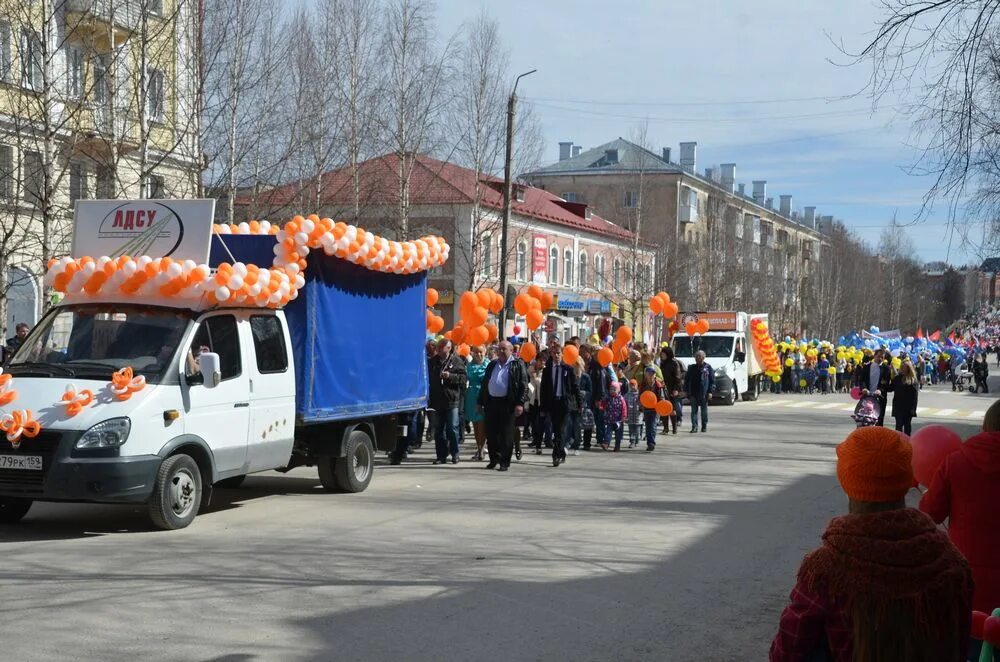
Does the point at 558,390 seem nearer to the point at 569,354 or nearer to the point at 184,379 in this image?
the point at 569,354

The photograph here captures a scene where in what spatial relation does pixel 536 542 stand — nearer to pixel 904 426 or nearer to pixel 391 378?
pixel 391 378

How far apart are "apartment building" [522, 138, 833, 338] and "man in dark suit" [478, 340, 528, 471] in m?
41.5

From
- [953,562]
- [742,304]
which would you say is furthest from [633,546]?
[742,304]

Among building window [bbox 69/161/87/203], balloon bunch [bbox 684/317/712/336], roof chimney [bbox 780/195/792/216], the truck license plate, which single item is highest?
roof chimney [bbox 780/195/792/216]

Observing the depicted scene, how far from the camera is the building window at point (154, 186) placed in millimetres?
20969

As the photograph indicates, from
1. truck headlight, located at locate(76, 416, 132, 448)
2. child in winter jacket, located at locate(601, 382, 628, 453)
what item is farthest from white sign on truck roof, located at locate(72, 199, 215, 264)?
child in winter jacket, located at locate(601, 382, 628, 453)

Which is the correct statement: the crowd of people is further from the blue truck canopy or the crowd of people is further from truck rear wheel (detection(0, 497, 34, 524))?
truck rear wheel (detection(0, 497, 34, 524))

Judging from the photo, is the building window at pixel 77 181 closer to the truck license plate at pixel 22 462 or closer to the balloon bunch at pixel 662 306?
the truck license plate at pixel 22 462

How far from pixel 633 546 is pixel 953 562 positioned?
6764mm

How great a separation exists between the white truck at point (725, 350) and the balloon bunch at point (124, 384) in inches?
1112

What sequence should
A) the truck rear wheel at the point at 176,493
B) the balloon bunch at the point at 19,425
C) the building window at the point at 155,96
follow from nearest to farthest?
the balloon bunch at the point at 19,425 < the truck rear wheel at the point at 176,493 < the building window at the point at 155,96

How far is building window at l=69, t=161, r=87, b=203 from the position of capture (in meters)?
21.2

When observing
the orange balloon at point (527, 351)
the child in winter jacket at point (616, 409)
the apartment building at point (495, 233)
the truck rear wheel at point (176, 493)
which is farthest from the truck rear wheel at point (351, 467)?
the apartment building at point (495, 233)

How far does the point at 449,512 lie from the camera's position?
11.8 meters
